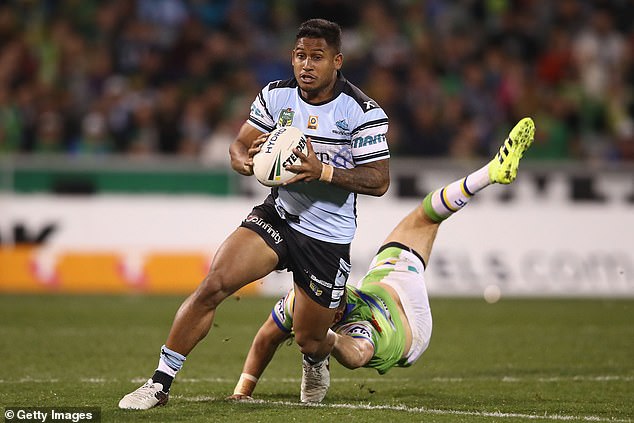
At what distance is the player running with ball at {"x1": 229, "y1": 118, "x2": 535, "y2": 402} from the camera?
24.9 ft

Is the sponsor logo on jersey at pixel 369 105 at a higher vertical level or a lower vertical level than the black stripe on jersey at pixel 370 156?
higher

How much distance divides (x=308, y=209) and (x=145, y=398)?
1.52 m

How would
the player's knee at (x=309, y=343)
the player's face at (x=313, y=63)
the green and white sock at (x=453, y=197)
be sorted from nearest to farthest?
the player's face at (x=313, y=63) → the player's knee at (x=309, y=343) → the green and white sock at (x=453, y=197)

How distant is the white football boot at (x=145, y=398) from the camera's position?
6836mm

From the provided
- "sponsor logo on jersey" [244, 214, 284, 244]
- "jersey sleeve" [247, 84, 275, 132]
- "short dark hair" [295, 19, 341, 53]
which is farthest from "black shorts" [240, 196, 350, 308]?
"short dark hair" [295, 19, 341, 53]

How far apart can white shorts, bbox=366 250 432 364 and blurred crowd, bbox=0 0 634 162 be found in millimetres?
8162

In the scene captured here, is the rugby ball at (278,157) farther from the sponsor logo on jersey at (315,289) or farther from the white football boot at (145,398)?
→ the white football boot at (145,398)

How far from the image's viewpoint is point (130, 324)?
40.3 ft

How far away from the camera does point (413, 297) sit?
8203 mm

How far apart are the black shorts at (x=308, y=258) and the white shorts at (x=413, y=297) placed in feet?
3.18

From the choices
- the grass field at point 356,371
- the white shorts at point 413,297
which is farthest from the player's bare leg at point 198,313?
the white shorts at point 413,297

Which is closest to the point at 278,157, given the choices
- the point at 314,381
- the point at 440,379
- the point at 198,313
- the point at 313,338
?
the point at 198,313

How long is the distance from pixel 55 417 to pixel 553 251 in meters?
10.0

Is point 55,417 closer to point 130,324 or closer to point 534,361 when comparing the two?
point 534,361
